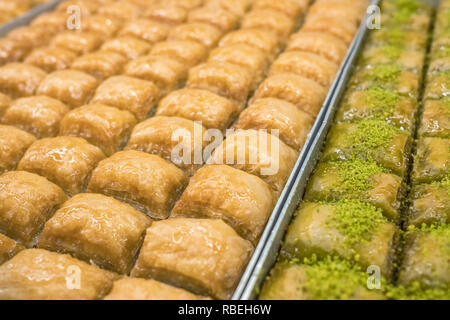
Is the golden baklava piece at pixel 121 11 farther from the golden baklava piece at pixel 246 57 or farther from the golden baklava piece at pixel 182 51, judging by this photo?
the golden baklava piece at pixel 246 57

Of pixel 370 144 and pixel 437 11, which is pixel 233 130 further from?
pixel 437 11

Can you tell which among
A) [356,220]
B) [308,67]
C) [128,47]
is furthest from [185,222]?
[128,47]

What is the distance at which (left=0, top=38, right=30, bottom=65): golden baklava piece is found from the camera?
17.3 ft

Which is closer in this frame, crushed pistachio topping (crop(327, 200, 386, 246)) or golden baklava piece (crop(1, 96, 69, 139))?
crushed pistachio topping (crop(327, 200, 386, 246))

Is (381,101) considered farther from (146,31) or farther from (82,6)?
(82,6)

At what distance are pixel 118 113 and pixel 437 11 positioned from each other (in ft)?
16.4

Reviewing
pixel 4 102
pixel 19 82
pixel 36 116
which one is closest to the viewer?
pixel 36 116

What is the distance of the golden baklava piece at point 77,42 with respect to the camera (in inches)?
213

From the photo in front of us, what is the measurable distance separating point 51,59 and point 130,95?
5.19ft

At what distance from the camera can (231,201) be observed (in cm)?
304

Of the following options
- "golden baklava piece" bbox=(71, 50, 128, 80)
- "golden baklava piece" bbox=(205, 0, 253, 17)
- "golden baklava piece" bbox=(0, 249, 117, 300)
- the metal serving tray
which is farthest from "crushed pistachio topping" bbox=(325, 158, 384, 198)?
"golden baklava piece" bbox=(205, 0, 253, 17)

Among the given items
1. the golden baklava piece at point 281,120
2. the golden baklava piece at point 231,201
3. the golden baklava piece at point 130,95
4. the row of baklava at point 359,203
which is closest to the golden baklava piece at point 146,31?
the golden baklava piece at point 130,95

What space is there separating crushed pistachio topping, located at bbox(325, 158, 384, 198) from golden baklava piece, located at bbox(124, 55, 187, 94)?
6.94 feet

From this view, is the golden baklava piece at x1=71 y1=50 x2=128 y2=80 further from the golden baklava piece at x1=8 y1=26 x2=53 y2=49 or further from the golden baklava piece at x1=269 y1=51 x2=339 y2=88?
the golden baklava piece at x1=269 y1=51 x2=339 y2=88
